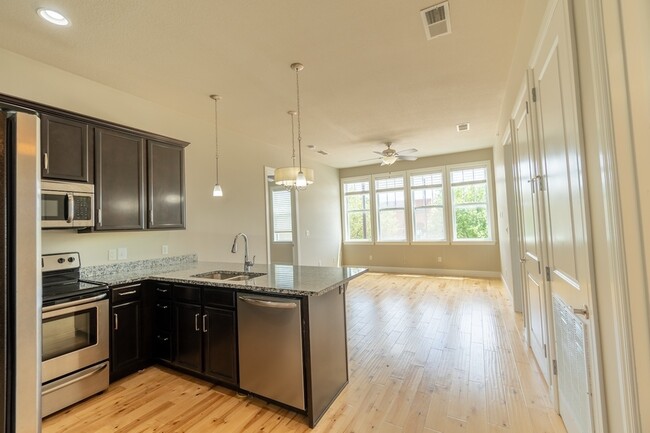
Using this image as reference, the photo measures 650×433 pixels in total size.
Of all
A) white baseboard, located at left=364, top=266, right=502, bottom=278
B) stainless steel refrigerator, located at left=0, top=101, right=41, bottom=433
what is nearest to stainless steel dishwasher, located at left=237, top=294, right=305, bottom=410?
stainless steel refrigerator, located at left=0, top=101, right=41, bottom=433

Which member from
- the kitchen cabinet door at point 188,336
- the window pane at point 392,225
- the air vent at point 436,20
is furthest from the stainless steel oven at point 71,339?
the window pane at point 392,225

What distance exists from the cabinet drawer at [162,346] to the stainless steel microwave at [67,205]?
1.23m

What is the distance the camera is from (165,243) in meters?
3.59

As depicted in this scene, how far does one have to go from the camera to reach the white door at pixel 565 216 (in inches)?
52.2

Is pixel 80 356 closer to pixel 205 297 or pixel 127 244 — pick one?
pixel 205 297

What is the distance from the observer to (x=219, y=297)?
7.88 ft

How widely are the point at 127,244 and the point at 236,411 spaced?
7.15ft

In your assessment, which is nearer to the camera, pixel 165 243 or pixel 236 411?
pixel 236 411

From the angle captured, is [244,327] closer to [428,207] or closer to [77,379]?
[77,379]

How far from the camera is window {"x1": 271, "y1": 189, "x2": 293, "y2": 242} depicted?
6.25 meters

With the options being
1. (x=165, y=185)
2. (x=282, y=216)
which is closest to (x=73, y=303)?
(x=165, y=185)

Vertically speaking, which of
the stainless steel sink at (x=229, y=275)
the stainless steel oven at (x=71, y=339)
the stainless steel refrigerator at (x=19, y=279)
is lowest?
the stainless steel oven at (x=71, y=339)

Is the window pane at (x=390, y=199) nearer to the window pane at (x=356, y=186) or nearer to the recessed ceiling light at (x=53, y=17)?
the window pane at (x=356, y=186)

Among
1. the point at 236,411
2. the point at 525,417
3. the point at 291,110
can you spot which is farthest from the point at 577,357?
the point at 291,110
